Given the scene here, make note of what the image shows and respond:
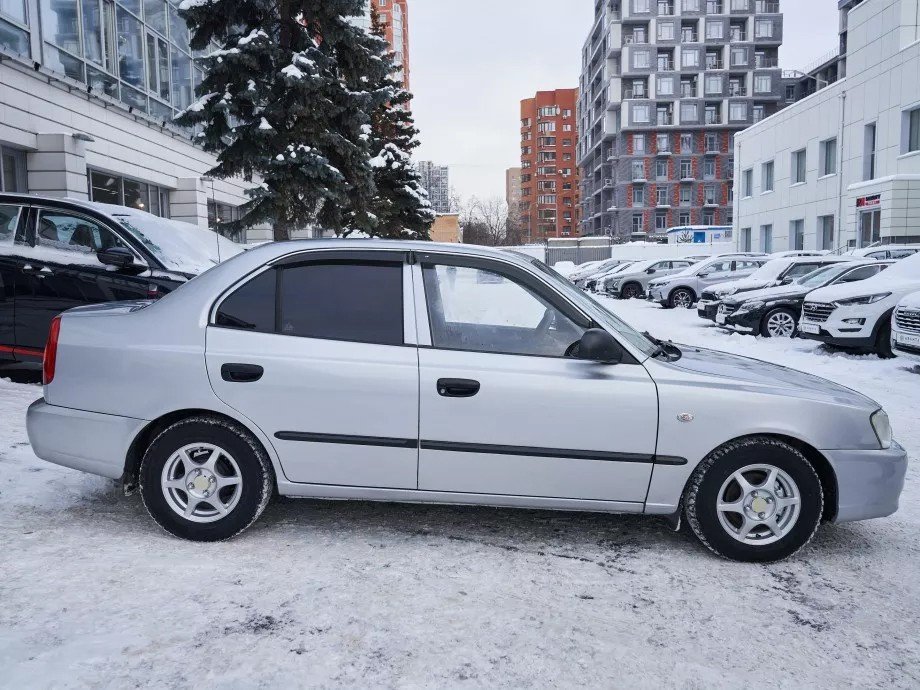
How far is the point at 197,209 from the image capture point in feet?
82.8

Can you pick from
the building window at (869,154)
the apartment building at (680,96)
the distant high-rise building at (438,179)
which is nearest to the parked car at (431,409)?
the building window at (869,154)

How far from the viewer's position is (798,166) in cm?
3747

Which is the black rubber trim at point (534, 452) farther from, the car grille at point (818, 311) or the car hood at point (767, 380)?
the car grille at point (818, 311)

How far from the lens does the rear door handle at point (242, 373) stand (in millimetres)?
3701

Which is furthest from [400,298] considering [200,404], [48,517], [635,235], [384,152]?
[635,235]

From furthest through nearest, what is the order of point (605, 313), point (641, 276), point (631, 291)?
point (631, 291), point (641, 276), point (605, 313)

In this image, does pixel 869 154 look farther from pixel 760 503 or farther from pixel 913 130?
pixel 760 503

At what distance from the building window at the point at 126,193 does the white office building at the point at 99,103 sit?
1.2 inches

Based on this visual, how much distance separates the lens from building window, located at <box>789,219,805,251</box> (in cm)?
3700

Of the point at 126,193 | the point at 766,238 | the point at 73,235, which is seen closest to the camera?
the point at 73,235

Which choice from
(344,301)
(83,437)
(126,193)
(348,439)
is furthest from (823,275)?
(126,193)

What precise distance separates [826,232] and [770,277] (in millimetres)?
21226

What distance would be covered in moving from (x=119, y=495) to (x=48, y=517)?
48 centimetres

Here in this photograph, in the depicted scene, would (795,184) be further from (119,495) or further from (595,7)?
(595,7)
